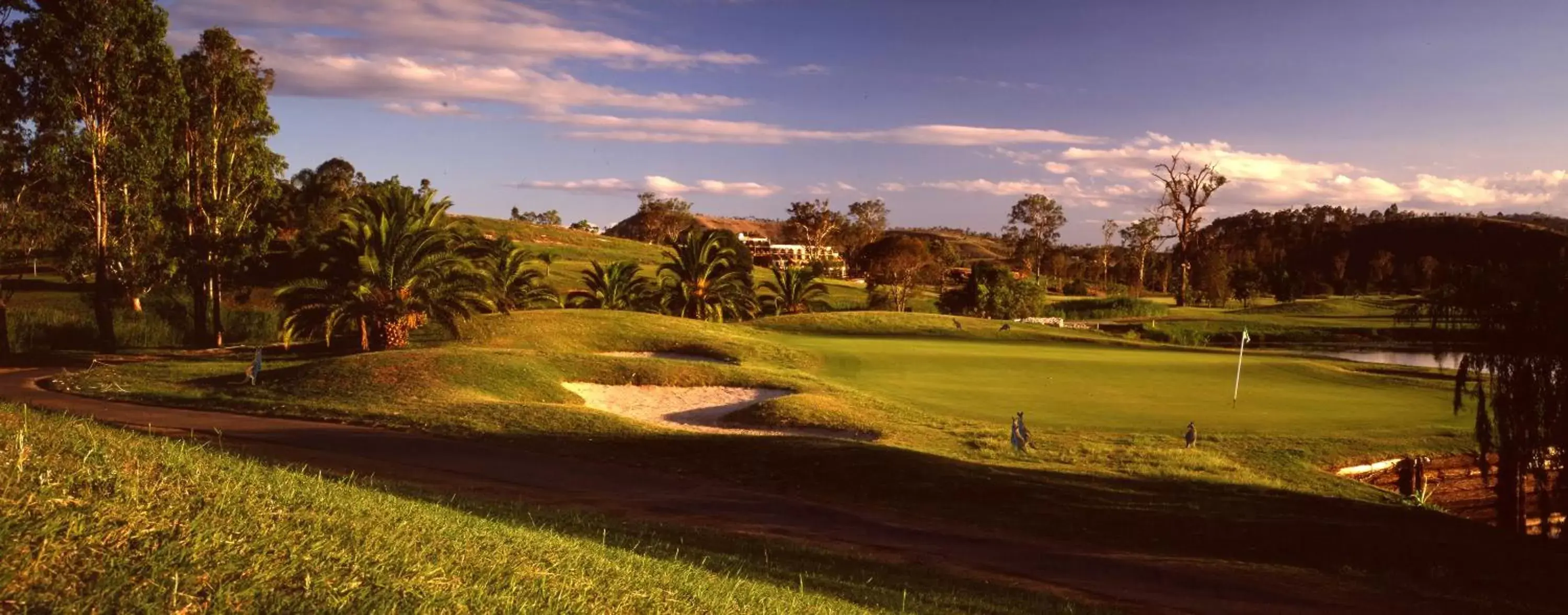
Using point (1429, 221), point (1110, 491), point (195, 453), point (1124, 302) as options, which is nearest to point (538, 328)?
point (1110, 491)

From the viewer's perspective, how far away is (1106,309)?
78.9 metres

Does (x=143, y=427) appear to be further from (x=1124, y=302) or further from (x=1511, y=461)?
(x=1124, y=302)

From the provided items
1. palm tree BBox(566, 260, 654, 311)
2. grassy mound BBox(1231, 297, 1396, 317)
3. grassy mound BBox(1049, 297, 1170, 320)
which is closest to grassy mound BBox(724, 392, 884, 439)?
palm tree BBox(566, 260, 654, 311)

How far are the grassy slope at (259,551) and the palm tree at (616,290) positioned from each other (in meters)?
45.1

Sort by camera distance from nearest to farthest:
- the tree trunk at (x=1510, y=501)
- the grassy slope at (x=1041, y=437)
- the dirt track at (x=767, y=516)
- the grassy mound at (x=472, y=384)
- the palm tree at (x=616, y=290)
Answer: the dirt track at (x=767, y=516)
the grassy slope at (x=1041, y=437)
the tree trunk at (x=1510, y=501)
the grassy mound at (x=472, y=384)
the palm tree at (x=616, y=290)

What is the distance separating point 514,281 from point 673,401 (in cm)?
2526

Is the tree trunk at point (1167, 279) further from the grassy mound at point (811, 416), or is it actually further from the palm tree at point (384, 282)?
the grassy mound at point (811, 416)

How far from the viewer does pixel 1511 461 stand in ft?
51.8

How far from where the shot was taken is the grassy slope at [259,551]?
4137 millimetres

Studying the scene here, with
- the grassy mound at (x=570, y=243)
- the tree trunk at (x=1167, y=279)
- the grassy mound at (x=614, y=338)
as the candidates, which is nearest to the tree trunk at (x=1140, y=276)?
the tree trunk at (x=1167, y=279)

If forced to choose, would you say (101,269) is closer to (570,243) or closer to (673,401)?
(673,401)

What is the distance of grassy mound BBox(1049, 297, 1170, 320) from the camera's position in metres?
77.1

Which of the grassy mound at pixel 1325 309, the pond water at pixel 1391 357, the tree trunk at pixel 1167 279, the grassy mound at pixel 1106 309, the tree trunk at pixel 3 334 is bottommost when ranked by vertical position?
the tree trunk at pixel 3 334

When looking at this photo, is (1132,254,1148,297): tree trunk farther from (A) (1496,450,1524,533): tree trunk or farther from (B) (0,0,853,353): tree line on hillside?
(A) (1496,450,1524,533): tree trunk
